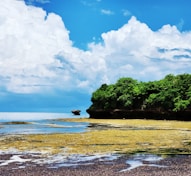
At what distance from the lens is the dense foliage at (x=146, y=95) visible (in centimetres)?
8269

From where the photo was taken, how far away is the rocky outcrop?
79919 millimetres

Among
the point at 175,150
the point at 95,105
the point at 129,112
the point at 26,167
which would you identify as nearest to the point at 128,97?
the point at 129,112

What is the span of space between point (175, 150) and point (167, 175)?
9.59 m

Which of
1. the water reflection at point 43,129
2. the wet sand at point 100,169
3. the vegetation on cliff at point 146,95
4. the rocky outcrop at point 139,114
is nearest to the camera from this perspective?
the wet sand at point 100,169

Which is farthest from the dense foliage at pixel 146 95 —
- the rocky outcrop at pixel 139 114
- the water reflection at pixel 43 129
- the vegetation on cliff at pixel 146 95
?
the water reflection at pixel 43 129

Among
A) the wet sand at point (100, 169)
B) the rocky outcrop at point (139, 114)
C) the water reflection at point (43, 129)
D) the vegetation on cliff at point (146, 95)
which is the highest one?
the vegetation on cliff at point (146, 95)

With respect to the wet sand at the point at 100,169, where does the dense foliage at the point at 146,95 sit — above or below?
above

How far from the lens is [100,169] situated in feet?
62.3

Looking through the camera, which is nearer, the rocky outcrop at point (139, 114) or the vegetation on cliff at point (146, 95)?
the rocky outcrop at point (139, 114)

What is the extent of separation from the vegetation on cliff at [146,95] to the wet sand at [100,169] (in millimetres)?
58692

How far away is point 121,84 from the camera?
103m

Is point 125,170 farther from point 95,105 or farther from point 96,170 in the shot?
point 95,105

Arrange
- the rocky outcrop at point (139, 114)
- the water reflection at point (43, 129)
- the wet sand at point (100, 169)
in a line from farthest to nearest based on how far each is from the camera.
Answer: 1. the rocky outcrop at point (139, 114)
2. the water reflection at point (43, 129)
3. the wet sand at point (100, 169)

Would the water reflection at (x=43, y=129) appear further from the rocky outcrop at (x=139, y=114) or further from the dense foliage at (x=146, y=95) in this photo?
the dense foliage at (x=146, y=95)
